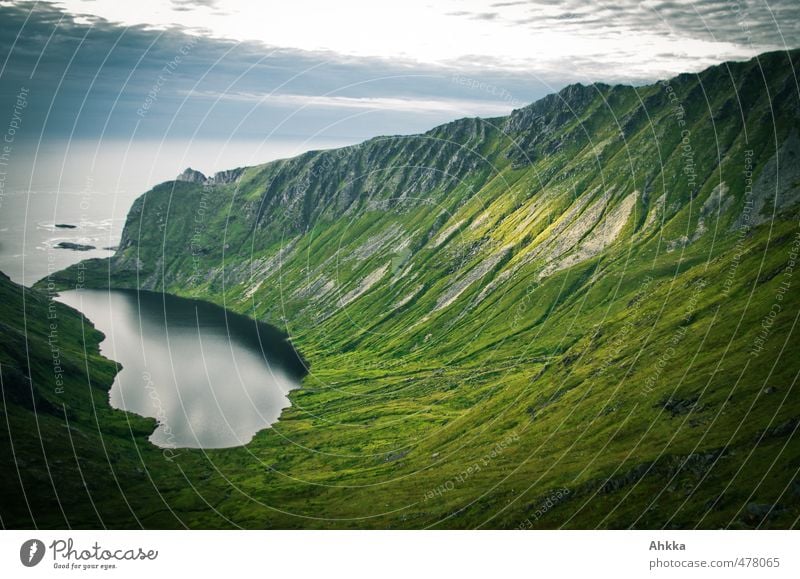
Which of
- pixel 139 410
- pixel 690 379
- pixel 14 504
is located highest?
pixel 690 379

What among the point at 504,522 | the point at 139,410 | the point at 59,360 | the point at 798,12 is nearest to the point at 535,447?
the point at 504,522

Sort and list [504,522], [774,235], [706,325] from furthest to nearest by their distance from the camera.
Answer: [774,235]
[706,325]
[504,522]

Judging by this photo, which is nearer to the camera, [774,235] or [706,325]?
[706,325]

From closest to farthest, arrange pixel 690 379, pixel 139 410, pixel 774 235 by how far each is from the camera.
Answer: pixel 690 379 < pixel 774 235 < pixel 139 410

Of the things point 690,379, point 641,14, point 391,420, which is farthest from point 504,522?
point 391,420

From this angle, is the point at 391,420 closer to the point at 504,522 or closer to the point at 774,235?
the point at 504,522
